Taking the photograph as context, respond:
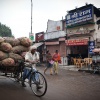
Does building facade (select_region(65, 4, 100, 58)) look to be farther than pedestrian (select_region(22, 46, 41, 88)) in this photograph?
Yes

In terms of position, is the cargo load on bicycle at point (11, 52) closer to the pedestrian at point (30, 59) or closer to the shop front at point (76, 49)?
the pedestrian at point (30, 59)

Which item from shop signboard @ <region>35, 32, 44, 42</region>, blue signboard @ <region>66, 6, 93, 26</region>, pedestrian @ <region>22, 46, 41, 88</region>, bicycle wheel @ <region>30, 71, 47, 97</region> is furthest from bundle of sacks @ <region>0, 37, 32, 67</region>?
shop signboard @ <region>35, 32, 44, 42</region>

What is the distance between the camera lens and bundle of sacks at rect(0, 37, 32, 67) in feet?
23.4

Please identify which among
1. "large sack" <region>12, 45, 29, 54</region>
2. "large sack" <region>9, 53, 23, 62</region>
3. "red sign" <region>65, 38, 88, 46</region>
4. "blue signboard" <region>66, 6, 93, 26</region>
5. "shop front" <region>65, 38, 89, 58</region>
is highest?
"blue signboard" <region>66, 6, 93, 26</region>

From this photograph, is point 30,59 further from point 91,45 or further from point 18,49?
point 91,45

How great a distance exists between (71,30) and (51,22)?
24.3 ft

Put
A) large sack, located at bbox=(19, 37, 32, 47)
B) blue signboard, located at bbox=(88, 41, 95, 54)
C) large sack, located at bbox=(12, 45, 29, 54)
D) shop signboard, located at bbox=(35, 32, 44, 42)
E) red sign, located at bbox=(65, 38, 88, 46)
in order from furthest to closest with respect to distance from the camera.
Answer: shop signboard, located at bbox=(35, 32, 44, 42)
red sign, located at bbox=(65, 38, 88, 46)
blue signboard, located at bbox=(88, 41, 95, 54)
large sack, located at bbox=(19, 37, 32, 47)
large sack, located at bbox=(12, 45, 29, 54)

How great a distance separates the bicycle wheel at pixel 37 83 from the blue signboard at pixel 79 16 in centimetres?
1566

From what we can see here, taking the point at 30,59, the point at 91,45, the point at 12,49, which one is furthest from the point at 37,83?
the point at 91,45

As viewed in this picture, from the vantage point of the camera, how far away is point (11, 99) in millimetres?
5535

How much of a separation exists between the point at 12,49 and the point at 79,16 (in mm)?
15921

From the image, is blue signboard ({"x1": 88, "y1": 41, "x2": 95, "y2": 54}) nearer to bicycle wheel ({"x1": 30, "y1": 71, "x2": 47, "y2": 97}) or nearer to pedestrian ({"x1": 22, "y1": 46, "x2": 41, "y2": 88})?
pedestrian ({"x1": 22, "y1": 46, "x2": 41, "y2": 88})

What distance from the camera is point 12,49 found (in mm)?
7605

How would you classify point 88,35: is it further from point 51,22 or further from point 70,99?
point 70,99
